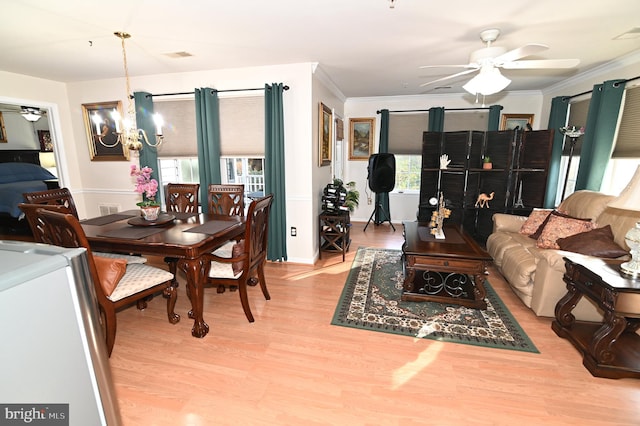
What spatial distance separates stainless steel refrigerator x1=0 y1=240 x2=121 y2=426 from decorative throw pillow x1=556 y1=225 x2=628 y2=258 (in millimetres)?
3381

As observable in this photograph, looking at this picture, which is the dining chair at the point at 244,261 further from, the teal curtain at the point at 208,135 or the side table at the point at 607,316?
the side table at the point at 607,316

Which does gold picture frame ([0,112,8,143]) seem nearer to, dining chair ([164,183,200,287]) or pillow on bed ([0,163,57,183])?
pillow on bed ([0,163,57,183])

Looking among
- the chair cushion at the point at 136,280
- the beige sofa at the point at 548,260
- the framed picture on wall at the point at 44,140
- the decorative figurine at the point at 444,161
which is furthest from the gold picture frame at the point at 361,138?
the framed picture on wall at the point at 44,140

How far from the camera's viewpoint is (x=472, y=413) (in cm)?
164

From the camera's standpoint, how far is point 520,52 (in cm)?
213

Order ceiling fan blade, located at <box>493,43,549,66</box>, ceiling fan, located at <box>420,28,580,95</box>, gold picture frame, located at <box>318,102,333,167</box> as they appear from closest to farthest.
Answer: ceiling fan blade, located at <box>493,43,549,66</box>, ceiling fan, located at <box>420,28,580,95</box>, gold picture frame, located at <box>318,102,333,167</box>

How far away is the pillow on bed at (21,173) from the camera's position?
5.50m

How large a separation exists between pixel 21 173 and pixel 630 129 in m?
9.71

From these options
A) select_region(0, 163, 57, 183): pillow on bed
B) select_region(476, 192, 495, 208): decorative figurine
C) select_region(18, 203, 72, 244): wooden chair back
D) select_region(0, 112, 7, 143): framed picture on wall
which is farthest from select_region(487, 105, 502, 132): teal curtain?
select_region(0, 112, 7, 143): framed picture on wall

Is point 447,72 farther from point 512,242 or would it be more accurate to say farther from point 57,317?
point 57,317

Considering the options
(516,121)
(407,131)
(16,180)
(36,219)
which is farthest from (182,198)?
(516,121)

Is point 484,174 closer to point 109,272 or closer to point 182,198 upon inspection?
point 182,198

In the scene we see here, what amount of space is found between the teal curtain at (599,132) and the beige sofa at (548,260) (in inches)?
17.2

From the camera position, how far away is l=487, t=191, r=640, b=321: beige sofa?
7.92ft
